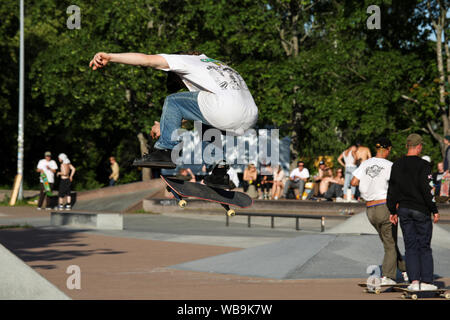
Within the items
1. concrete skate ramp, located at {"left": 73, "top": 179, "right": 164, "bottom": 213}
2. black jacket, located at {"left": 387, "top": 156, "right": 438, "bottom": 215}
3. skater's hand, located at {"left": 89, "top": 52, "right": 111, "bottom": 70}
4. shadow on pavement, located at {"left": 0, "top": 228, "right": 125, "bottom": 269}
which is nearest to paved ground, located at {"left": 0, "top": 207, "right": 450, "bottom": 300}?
shadow on pavement, located at {"left": 0, "top": 228, "right": 125, "bottom": 269}

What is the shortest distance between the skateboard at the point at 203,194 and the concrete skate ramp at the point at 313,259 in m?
4.75

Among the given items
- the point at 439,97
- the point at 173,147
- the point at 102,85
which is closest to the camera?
the point at 173,147

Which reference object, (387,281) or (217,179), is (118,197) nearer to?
(387,281)

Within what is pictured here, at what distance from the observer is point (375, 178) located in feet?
33.8

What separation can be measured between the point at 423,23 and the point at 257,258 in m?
18.4

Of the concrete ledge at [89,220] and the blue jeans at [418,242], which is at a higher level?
the blue jeans at [418,242]

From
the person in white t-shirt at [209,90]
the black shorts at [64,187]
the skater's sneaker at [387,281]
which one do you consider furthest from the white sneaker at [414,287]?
the black shorts at [64,187]

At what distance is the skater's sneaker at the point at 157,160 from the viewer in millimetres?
6527

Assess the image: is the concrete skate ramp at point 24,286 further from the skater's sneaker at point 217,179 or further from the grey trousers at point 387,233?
the grey trousers at point 387,233

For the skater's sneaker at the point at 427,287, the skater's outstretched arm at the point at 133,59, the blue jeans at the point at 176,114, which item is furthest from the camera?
the skater's sneaker at the point at 427,287

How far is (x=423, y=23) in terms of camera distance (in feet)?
92.3

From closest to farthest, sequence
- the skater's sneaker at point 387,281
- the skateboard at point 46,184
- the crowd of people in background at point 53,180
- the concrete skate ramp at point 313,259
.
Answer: the skater's sneaker at point 387,281
the concrete skate ramp at point 313,259
the crowd of people in background at point 53,180
the skateboard at point 46,184
